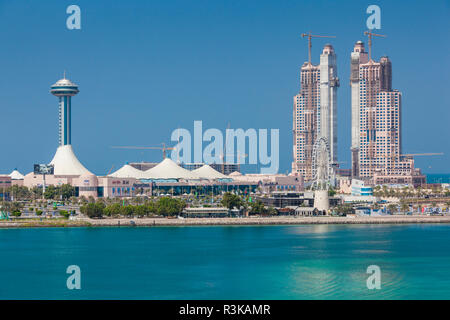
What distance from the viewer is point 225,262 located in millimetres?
23797

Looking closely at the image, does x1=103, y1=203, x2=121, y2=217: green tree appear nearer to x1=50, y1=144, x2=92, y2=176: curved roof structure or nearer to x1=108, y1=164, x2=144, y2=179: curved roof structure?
x1=50, y1=144, x2=92, y2=176: curved roof structure

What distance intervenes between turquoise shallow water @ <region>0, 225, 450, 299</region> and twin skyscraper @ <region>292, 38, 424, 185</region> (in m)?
33.1

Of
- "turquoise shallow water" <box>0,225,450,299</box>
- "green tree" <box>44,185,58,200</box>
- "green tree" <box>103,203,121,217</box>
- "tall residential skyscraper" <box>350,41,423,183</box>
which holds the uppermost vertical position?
"tall residential skyscraper" <box>350,41,423,183</box>

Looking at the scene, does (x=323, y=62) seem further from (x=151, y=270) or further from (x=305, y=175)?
(x=151, y=270)

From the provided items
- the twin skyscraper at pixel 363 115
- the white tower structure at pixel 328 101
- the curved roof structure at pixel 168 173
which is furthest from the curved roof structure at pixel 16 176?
the white tower structure at pixel 328 101

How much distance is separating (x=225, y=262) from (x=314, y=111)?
47.6 metres

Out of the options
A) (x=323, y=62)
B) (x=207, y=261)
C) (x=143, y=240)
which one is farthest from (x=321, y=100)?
(x=207, y=261)

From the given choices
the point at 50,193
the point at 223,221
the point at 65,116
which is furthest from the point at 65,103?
the point at 223,221

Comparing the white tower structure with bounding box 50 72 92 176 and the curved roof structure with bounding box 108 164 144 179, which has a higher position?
the white tower structure with bounding box 50 72 92 176

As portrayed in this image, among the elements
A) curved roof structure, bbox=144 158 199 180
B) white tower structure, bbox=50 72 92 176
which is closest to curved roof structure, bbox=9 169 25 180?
white tower structure, bbox=50 72 92 176

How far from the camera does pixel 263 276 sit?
21.2 metres

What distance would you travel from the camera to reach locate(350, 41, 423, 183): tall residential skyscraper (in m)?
66.2
